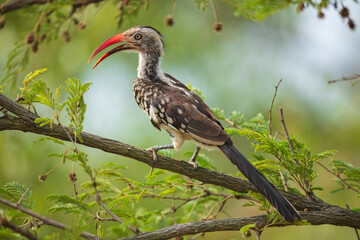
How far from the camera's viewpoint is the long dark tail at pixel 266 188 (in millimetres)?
2436

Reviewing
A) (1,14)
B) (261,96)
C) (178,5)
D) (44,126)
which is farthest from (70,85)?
(178,5)

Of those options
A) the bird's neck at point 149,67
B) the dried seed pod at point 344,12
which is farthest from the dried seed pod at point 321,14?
the bird's neck at point 149,67

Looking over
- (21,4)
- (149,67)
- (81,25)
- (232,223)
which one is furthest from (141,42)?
(232,223)

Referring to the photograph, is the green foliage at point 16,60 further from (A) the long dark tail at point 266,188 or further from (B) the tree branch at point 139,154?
(A) the long dark tail at point 266,188

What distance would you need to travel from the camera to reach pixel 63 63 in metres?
6.52

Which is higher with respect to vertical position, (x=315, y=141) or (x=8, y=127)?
(x=315, y=141)

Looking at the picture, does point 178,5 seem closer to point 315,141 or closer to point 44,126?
point 315,141

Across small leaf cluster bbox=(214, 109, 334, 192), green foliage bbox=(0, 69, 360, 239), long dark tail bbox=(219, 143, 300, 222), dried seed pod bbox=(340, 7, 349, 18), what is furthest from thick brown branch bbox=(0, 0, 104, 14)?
dried seed pod bbox=(340, 7, 349, 18)

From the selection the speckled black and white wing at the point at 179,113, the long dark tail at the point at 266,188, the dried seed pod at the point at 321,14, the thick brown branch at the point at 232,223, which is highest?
the dried seed pod at the point at 321,14

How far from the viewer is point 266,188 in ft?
8.48

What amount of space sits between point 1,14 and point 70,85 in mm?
1829

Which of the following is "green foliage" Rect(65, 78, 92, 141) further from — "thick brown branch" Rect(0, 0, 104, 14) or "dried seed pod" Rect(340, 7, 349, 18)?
"dried seed pod" Rect(340, 7, 349, 18)

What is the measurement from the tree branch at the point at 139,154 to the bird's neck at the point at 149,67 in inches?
51.0

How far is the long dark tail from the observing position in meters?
2.44
